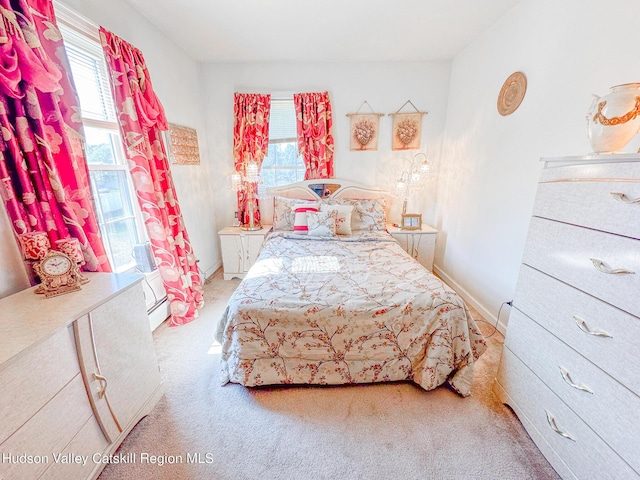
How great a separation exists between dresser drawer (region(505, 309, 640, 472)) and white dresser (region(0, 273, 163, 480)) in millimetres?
2024

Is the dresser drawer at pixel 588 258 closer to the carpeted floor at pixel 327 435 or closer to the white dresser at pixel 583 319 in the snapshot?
the white dresser at pixel 583 319

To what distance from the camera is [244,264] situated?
318cm

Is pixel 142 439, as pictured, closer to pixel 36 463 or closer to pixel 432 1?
pixel 36 463

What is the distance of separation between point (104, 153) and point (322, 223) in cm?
188

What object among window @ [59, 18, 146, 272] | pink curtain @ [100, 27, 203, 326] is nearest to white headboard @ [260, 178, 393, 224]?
pink curtain @ [100, 27, 203, 326]

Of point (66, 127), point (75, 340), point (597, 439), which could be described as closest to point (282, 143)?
point (66, 127)

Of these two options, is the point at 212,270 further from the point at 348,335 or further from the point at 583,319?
the point at 583,319

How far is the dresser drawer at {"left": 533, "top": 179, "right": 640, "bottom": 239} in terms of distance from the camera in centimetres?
89

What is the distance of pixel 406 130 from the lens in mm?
3242

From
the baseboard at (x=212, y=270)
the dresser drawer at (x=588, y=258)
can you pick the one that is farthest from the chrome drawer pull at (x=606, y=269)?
the baseboard at (x=212, y=270)

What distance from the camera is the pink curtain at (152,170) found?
181cm

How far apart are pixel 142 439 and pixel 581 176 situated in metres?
2.38

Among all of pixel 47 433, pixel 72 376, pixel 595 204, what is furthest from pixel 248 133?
pixel 595 204

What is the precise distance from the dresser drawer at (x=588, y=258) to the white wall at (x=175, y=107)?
2476 mm
